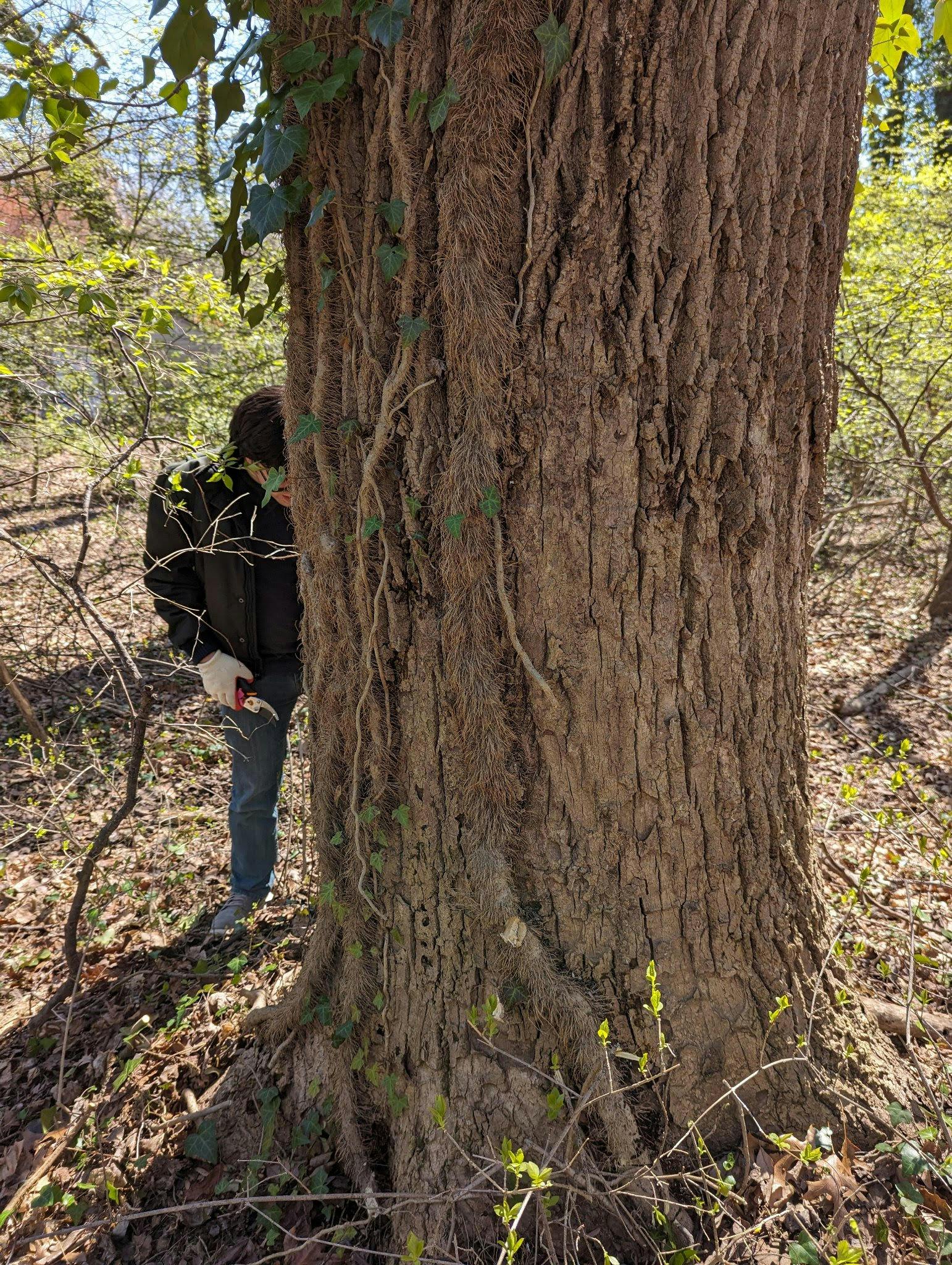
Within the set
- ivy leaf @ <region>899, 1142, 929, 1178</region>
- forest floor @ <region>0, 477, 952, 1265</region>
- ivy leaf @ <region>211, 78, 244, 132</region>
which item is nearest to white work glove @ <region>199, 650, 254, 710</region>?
forest floor @ <region>0, 477, 952, 1265</region>

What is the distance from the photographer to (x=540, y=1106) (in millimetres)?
1801

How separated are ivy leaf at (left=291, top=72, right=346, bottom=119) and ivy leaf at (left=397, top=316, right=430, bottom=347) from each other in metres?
0.48

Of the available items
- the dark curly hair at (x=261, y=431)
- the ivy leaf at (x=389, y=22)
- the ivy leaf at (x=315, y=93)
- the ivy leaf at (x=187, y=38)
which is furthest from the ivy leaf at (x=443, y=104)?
the dark curly hair at (x=261, y=431)

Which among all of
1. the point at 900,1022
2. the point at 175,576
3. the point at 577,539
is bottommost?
the point at 900,1022

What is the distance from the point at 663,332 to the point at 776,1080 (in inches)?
71.3

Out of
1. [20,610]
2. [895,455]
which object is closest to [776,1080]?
[20,610]

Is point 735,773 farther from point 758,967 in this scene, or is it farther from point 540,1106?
point 540,1106

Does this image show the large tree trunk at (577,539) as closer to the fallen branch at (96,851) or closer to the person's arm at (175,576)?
the fallen branch at (96,851)

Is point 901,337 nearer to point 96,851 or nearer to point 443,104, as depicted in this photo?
point 443,104

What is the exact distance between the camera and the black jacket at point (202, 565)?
2.83 meters

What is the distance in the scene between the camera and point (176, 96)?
200 centimetres

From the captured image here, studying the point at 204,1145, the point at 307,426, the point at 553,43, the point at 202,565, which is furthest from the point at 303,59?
the point at 204,1145

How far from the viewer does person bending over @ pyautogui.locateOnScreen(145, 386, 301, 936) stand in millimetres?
2842

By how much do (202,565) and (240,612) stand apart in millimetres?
249
